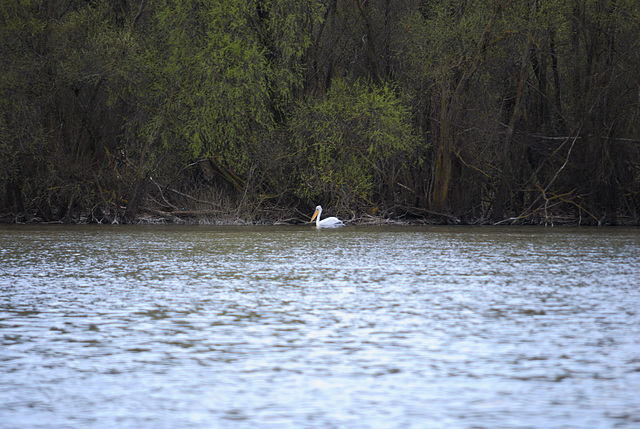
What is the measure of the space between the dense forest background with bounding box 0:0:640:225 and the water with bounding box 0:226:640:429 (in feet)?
51.0

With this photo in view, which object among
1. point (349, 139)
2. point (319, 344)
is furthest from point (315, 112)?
point (319, 344)

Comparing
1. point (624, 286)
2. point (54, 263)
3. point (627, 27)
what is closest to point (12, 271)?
point (54, 263)

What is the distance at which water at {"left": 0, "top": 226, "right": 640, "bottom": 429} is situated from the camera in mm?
4719

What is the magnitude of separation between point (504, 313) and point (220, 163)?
22.8 metres

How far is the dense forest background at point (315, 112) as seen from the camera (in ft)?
94.0

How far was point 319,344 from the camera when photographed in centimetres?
670

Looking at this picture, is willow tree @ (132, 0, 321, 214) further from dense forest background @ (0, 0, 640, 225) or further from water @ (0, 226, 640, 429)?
water @ (0, 226, 640, 429)

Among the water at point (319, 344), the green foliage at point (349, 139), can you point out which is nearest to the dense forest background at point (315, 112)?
the green foliage at point (349, 139)

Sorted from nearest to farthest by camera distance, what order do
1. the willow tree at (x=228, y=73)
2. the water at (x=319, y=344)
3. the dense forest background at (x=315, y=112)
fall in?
the water at (x=319, y=344)
the willow tree at (x=228, y=73)
the dense forest background at (x=315, y=112)

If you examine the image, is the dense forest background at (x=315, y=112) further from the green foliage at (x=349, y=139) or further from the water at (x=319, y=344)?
the water at (x=319, y=344)

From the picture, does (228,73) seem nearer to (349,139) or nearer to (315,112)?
(315,112)

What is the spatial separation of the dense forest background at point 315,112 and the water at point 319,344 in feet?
51.0

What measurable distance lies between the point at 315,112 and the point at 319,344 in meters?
22.3

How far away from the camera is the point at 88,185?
3011 centimetres
